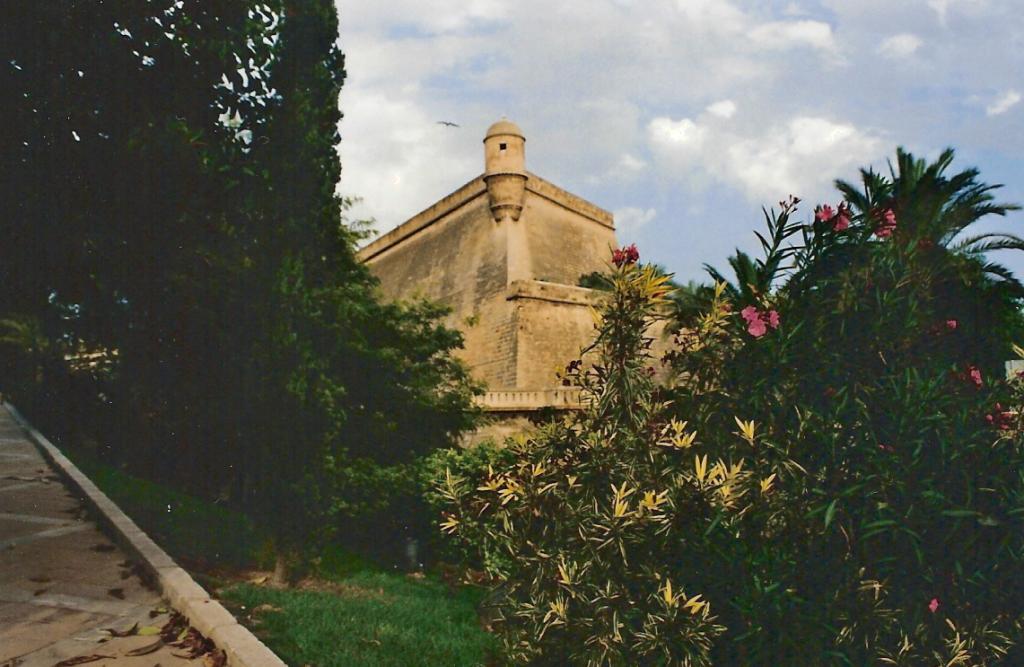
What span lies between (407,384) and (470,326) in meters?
15.5

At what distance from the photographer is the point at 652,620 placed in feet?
13.4

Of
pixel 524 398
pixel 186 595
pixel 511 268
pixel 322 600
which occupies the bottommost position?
pixel 322 600

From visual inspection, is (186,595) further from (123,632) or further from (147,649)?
(147,649)

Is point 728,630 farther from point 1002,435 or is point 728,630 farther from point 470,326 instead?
point 470,326

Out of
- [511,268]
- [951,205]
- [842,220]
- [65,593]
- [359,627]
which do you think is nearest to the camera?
[842,220]

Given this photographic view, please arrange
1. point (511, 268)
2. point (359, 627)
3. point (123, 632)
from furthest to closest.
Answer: point (511, 268)
point (359, 627)
point (123, 632)

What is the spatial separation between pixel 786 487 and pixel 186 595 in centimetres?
394

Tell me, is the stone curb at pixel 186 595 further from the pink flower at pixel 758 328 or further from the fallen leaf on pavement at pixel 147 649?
the pink flower at pixel 758 328

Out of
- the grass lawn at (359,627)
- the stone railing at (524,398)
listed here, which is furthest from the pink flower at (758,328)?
the stone railing at (524,398)

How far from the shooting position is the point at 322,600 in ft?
24.6

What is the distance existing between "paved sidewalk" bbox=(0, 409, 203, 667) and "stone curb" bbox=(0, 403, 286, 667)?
13 cm

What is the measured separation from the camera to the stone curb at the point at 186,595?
14.0ft

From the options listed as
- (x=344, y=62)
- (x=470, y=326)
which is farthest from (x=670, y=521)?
(x=470, y=326)

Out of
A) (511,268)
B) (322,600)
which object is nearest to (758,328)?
(322,600)
